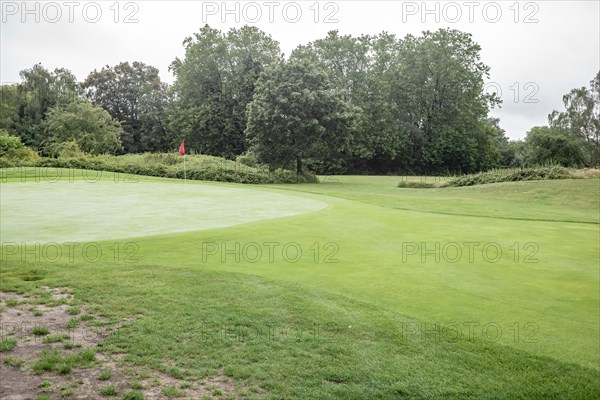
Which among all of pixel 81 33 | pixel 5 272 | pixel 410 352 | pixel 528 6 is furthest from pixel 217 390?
pixel 81 33

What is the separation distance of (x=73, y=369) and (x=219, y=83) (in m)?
53.3

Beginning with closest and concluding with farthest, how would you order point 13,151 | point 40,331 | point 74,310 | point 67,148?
point 40,331 → point 74,310 → point 13,151 → point 67,148

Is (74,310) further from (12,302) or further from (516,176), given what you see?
(516,176)

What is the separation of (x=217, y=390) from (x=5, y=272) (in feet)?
17.7

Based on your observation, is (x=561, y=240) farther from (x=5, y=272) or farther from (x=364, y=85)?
(x=364, y=85)

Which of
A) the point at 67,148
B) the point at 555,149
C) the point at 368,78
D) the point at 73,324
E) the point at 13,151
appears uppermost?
the point at 368,78

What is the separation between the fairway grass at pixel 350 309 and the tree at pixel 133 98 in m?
58.3

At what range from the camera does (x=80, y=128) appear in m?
48.2

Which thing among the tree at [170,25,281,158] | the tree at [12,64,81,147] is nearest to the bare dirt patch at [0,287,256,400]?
the tree at [170,25,281,158]

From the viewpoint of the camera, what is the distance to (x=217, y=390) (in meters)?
3.91

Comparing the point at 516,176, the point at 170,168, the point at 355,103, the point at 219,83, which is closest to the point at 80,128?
the point at 219,83

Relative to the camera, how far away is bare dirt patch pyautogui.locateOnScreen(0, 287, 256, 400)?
3.85 m

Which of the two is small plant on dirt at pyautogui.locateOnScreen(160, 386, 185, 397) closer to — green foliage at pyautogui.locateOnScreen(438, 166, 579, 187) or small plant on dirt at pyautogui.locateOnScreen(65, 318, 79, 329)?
small plant on dirt at pyautogui.locateOnScreen(65, 318, 79, 329)

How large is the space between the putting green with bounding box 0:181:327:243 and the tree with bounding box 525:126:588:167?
48.4 m
